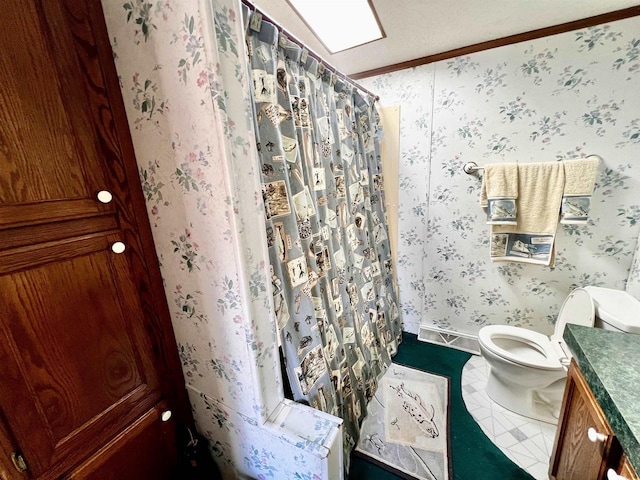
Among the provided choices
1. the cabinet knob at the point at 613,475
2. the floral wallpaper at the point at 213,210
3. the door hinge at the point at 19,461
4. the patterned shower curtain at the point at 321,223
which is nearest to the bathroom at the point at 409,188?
the floral wallpaper at the point at 213,210

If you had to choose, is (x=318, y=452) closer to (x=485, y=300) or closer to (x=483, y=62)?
(x=485, y=300)

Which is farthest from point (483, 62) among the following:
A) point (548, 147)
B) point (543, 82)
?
point (548, 147)

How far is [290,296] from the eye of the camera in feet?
3.31

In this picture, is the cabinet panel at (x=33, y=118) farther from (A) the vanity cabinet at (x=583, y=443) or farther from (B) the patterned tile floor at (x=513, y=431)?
(B) the patterned tile floor at (x=513, y=431)

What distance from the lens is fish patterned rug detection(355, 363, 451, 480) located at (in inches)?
49.3

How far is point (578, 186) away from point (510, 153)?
40cm

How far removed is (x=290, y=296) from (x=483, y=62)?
185 centimetres

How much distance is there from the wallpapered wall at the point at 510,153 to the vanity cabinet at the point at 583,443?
39.2 inches

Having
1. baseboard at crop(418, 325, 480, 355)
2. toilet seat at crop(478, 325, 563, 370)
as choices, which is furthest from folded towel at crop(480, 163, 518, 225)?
baseboard at crop(418, 325, 480, 355)

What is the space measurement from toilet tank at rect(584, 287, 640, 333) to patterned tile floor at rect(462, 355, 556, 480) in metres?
0.65

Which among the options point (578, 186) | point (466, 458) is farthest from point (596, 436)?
point (578, 186)

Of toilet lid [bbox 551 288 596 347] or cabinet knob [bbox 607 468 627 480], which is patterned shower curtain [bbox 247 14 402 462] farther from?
toilet lid [bbox 551 288 596 347]

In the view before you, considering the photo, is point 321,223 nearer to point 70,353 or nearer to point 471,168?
point 70,353

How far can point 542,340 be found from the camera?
1.54 meters
